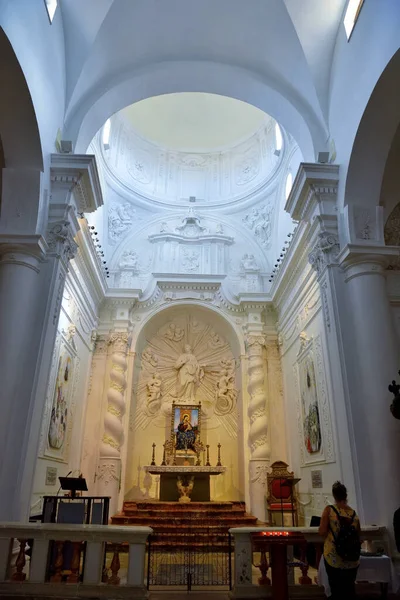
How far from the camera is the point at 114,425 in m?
12.8

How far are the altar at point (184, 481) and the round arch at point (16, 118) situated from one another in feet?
26.5

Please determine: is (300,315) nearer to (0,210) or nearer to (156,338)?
(156,338)

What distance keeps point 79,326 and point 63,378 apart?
6.39ft

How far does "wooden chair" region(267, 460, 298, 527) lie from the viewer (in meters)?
10.6

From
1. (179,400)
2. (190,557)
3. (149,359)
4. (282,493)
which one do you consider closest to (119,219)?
(149,359)

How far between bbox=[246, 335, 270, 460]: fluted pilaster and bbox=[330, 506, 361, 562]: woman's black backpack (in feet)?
28.5

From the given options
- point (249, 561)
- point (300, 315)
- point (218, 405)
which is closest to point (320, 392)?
point (300, 315)

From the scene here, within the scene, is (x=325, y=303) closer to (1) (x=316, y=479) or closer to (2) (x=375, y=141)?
(2) (x=375, y=141)

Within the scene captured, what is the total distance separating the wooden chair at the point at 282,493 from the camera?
10.6 metres

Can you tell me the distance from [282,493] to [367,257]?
247 inches

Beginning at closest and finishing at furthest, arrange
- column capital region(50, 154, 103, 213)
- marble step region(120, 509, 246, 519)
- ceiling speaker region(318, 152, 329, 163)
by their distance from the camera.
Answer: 1. column capital region(50, 154, 103, 213)
2. ceiling speaker region(318, 152, 329, 163)
3. marble step region(120, 509, 246, 519)

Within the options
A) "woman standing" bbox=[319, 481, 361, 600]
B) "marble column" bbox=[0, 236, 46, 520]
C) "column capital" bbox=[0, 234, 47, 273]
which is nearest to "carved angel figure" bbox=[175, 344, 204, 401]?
"marble column" bbox=[0, 236, 46, 520]

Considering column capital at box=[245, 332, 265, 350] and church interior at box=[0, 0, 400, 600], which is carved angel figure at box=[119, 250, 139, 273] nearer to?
church interior at box=[0, 0, 400, 600]

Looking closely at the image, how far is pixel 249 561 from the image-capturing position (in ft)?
17.8
